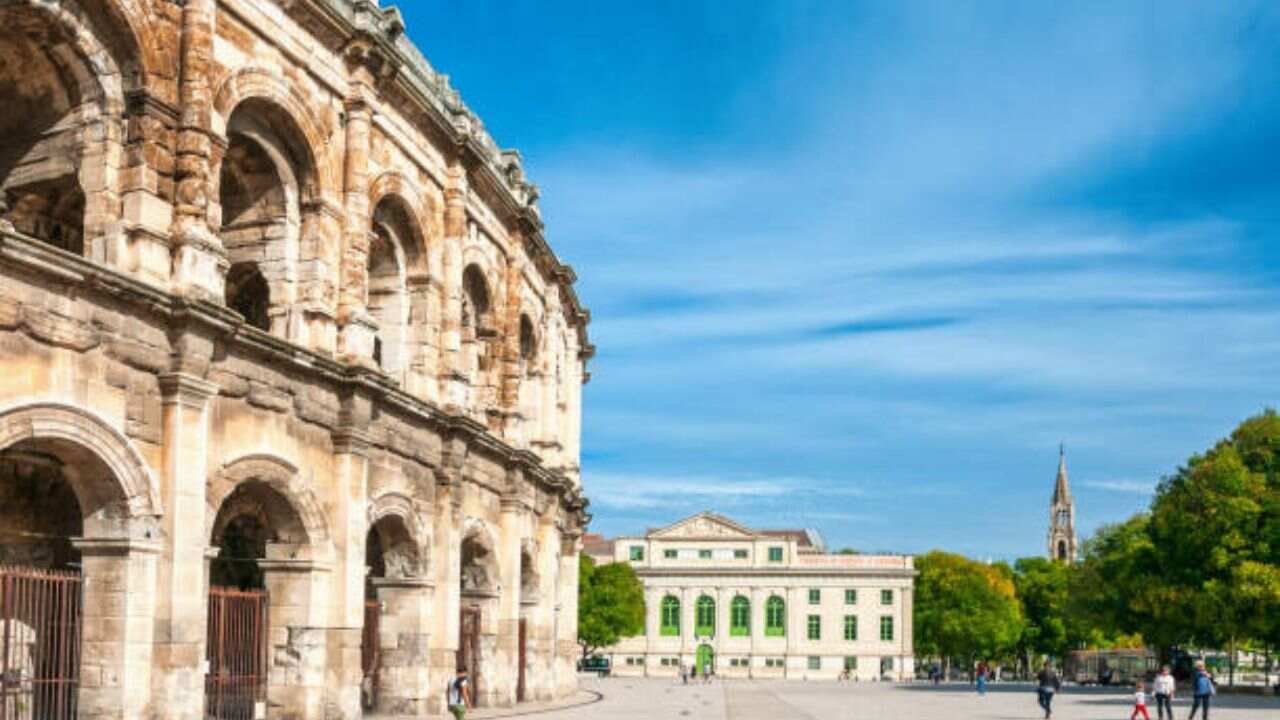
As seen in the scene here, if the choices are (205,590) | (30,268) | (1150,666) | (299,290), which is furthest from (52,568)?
(1150,666)

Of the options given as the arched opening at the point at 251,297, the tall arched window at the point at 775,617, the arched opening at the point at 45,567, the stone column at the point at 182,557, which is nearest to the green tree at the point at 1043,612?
the tall arched window at the point at 775,617

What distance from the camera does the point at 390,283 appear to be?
2588cm

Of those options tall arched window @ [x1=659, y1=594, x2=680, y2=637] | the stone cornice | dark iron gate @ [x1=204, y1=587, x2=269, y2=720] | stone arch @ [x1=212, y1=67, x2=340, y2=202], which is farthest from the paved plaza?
tall arched window @ [x1=659, y1=594, x2=680, y2=637]

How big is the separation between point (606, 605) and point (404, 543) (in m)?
52.3

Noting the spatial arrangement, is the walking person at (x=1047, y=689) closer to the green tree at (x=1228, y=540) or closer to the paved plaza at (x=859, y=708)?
the paved plaza at (x=859, y=708)

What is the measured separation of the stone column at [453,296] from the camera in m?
26.5

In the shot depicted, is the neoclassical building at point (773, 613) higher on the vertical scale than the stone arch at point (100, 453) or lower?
lower

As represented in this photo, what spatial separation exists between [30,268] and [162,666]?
4906 millimetres

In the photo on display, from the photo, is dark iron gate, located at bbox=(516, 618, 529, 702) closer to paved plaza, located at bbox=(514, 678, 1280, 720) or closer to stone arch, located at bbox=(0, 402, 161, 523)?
paved plaza, located at bbox=(514, 678, 1280, 720)

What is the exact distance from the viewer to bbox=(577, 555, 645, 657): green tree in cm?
7594

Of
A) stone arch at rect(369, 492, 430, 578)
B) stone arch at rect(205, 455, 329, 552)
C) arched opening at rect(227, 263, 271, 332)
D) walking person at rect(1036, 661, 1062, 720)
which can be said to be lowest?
walking person at rect(1036, 661, 1062, 720)

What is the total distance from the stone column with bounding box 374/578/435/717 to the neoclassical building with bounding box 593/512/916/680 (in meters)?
Result: 62.7

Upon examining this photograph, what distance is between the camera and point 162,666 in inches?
680

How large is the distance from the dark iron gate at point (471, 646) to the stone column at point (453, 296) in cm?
509
